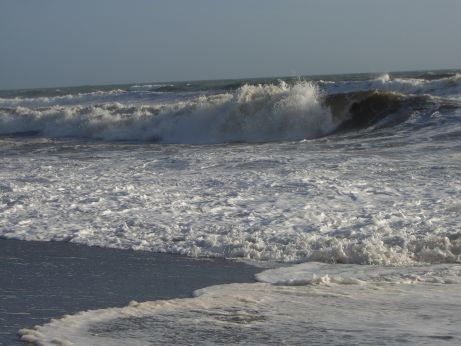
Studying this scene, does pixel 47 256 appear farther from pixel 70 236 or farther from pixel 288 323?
pixel 288 323

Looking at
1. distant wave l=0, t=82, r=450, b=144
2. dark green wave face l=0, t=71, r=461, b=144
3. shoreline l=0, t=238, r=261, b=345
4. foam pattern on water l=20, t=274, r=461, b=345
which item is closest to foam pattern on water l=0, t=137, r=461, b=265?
shoreline l=0, t=238, r=261, b=345

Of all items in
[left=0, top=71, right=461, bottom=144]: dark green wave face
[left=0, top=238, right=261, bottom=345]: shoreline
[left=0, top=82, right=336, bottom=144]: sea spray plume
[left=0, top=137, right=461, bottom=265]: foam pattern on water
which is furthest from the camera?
[left=0, top=82, right=336, bottom=144]: sea spray plume

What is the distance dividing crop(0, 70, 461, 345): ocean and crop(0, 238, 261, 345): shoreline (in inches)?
6.7

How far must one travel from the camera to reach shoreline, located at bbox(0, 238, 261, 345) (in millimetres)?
5582

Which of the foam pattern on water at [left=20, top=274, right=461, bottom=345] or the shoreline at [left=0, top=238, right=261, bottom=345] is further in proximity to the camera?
the shoreline at [left=0, top=238, right=261, bottom=345]

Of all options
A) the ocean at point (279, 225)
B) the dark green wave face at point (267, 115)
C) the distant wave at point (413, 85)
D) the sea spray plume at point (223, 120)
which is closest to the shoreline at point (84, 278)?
the ocean at point (279, 225)

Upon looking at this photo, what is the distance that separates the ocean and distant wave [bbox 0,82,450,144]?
1.40 metres

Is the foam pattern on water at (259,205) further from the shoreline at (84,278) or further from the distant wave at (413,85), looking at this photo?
the distant wave at (413,85)

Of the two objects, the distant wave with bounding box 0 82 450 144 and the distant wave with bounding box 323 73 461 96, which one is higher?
the distant wave with bounding box 323 73 461 96

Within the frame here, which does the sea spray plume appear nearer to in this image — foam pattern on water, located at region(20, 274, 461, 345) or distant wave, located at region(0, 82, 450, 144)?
distant wave, located at region(0, 82, 450, 144)

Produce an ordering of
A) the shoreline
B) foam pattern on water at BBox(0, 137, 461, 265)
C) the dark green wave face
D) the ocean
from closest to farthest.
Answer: the ocean
the shoreline
foam pattern on water at BBox(0, 137, 461, 265)
the dark green wave face

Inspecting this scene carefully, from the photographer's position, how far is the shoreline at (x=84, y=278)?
558 centimetres

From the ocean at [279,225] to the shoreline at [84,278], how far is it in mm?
171

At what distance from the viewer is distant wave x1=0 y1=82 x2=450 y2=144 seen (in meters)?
22.0
